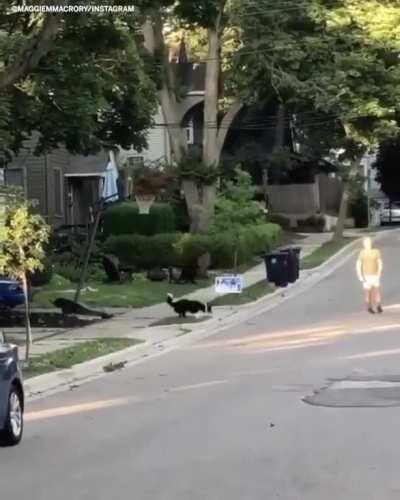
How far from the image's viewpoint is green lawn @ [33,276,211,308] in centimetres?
2717

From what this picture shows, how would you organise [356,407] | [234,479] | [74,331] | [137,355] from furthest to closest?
[74,331]
[137,355]
[356,407]
[234,479]

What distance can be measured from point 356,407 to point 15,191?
7565 millimetres

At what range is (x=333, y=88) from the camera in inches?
1619

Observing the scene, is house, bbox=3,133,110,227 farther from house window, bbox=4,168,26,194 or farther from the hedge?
the hedge

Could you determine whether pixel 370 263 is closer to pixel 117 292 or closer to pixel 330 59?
pixel 117 292

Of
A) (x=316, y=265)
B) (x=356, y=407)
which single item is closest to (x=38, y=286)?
(x=316, y=265)

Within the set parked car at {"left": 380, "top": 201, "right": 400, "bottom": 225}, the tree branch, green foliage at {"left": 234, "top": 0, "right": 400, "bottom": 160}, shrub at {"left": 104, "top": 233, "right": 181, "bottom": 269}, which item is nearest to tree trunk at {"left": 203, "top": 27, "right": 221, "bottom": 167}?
green foliage at {"left": 234, "top": 0, "right": 400, "bottom": 160}

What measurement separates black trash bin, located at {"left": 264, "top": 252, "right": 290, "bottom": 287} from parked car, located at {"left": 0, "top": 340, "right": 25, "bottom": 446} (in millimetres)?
21605

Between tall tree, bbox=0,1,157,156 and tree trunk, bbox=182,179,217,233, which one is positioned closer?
tall tree, bbox=0,1,157,156

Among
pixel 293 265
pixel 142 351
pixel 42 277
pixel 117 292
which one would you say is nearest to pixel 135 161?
pixel 293 265

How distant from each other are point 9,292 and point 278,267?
10.3 m

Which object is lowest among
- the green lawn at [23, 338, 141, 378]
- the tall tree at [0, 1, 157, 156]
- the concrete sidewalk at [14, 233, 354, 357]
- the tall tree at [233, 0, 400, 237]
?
the concrete sidewalk at [14, 233, 354, 357]

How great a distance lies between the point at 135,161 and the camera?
5300 cm

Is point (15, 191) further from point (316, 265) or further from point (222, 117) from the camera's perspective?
point (222, 117)
